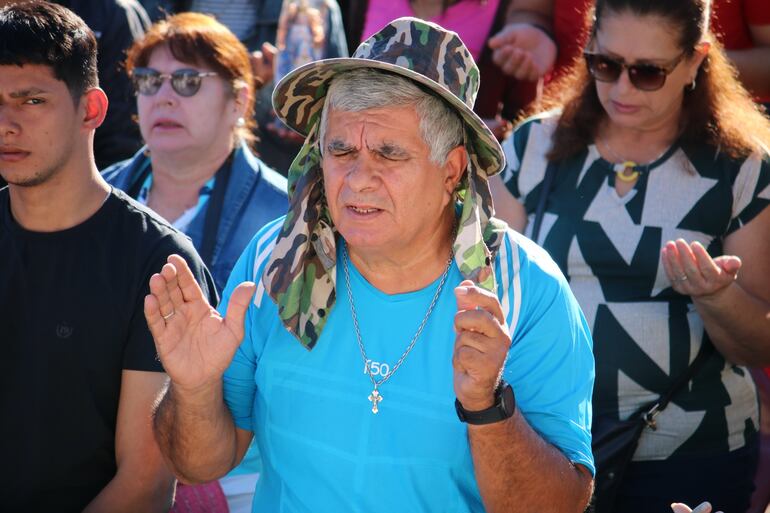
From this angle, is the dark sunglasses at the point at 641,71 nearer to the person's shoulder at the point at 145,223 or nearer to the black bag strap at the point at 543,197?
the black bag strap at the point at 543,197

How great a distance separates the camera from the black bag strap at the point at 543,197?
3.76m

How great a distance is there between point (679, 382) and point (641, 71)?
40.5 inches

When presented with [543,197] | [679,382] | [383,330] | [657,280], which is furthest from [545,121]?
[383,330]

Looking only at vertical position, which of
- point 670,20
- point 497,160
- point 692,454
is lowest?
point 692,454

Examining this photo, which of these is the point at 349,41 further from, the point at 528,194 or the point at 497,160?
the point at 497,160

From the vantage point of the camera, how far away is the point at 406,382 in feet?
8.79

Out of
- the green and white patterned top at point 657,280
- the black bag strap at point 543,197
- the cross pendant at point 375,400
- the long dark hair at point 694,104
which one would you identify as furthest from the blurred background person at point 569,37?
the cross pendant at point 375,400

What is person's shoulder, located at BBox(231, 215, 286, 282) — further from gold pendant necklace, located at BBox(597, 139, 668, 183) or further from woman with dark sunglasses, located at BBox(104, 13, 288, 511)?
woman with dark sunglasses, located at BBox(104, 13, 288, 511)

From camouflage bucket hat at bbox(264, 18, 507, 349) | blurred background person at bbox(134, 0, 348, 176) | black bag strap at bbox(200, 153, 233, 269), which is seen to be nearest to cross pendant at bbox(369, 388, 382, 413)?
camouflage bucket hat at bbox(264, 18, 507, 349)

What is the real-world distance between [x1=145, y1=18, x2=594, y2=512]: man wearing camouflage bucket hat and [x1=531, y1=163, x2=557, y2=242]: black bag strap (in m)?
0.92

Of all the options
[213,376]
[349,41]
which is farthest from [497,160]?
[349,41]

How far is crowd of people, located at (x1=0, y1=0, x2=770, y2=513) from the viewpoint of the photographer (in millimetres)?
2648

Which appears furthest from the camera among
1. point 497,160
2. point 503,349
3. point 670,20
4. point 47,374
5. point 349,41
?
point 349,41

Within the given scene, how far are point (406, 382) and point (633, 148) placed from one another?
59.6 inches
